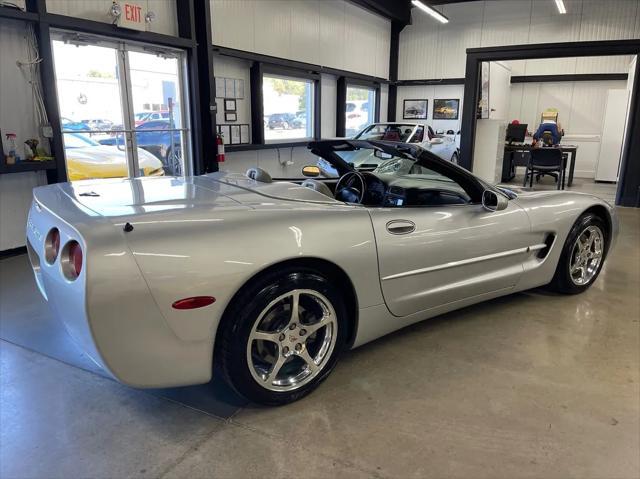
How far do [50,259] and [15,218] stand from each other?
398cm

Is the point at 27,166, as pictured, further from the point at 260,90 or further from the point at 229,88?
the point at 260,90

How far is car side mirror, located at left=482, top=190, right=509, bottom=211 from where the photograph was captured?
2783 mm

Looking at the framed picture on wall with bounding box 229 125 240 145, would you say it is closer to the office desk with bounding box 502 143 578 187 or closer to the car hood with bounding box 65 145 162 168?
the car hood with bounding box 65 145 162 168

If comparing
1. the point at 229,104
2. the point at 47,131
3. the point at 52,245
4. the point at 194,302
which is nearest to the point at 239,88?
the point at 229,104

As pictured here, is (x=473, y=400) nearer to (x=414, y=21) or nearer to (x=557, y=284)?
(x=557, y=284)

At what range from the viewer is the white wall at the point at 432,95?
1449 cm

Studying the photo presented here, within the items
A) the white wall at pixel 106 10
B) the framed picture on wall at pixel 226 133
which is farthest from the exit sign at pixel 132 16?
the framed picture on wall at pixel 226 133

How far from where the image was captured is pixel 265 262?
1.95m

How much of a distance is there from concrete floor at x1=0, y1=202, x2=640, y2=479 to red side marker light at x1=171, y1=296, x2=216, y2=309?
1.99 ft

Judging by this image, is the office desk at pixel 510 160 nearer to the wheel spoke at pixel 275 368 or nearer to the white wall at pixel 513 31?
the white wall at pixel 513 31

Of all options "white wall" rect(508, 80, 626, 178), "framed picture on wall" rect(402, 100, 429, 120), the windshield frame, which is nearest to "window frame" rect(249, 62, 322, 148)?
"framed picture on wall" rect(402, 100, 429, 120)

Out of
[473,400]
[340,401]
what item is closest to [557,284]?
[473,400]

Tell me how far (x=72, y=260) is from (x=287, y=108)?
29.7 feet

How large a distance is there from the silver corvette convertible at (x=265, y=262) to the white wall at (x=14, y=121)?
318cm
